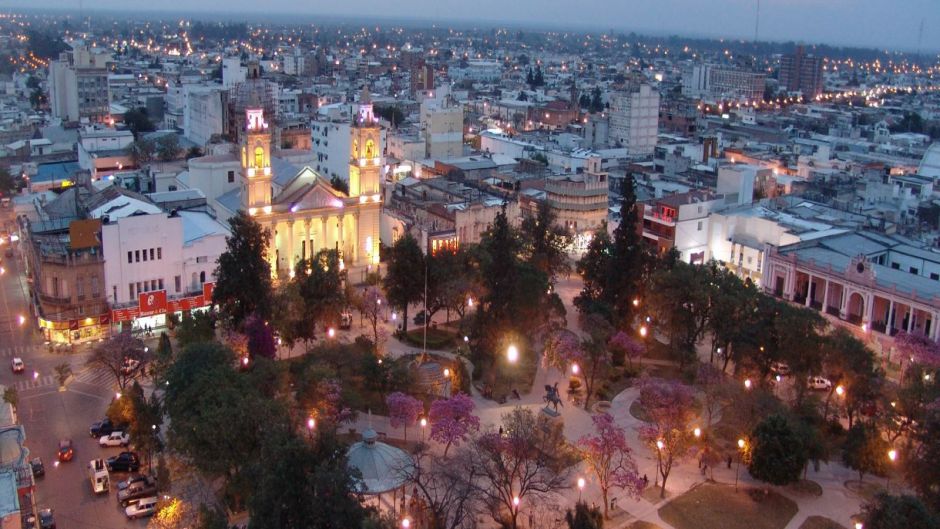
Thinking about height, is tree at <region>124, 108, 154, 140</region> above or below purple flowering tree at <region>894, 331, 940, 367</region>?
above

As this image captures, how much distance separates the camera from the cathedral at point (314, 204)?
47.8 m

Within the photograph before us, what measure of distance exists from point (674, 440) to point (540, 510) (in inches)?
205

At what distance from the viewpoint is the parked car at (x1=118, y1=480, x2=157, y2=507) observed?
2745 centimetres

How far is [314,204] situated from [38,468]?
23.8 metres

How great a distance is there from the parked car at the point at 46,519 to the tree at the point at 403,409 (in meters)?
11.5

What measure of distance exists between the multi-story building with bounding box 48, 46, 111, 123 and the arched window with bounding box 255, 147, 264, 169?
55.6m

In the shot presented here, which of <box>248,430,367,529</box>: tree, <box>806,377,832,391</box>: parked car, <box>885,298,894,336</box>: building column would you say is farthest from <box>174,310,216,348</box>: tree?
<box>885,298,894,336</box>: building column

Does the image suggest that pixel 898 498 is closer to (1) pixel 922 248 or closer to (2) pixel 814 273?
(2) pixel 814 273

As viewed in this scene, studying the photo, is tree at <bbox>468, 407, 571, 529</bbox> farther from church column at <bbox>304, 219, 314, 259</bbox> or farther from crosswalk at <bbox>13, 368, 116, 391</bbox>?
church column at <bbox>304, 219, 314, 259</bbox>

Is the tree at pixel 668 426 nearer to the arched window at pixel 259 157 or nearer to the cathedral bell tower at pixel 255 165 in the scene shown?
the cathedral bell tower at pixel 255 165

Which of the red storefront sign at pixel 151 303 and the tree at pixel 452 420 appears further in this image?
the red storefront sign at pixel 151 303

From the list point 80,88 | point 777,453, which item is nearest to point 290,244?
point 777,453

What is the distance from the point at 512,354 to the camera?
35781 millimetres

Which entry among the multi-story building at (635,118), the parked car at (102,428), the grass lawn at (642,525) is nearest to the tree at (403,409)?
the grass lawn at (642,525)
